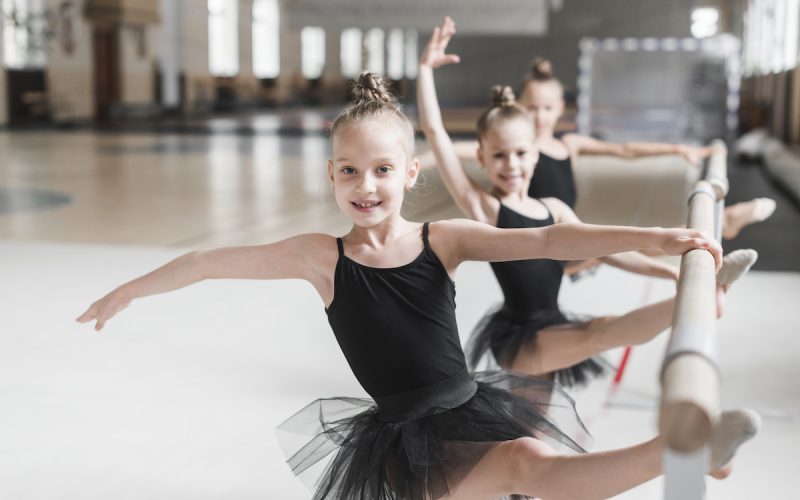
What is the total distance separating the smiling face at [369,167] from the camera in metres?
1.72

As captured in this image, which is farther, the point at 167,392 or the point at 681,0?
the point at 681,0

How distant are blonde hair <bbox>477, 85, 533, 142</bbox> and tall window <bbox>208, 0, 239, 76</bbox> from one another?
24389mm

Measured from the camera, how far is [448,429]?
174 cm

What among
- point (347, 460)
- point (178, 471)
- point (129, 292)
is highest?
point (129, 292)

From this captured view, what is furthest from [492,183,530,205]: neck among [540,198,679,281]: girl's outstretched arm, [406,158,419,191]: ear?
[406,158,419,191]: ear

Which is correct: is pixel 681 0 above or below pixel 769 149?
above

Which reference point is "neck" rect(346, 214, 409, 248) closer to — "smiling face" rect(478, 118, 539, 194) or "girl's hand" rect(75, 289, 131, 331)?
"girl's hand" rect(75, 289, 131, 331)

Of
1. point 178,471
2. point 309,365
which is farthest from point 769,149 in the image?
point 178,471

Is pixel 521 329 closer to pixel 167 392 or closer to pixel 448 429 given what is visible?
pixel 448 429

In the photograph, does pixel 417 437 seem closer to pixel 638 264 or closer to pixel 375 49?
pixel 638 264

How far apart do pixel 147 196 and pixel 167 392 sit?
5.69 m

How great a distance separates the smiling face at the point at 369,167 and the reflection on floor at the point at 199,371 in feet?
2.90

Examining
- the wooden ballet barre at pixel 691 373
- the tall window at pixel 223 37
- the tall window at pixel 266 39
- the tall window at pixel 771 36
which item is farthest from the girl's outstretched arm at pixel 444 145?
the tall window at pixel 266 39

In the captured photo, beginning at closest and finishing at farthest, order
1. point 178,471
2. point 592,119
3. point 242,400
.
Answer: point 178,471 → point 242,400 → point 592,119
